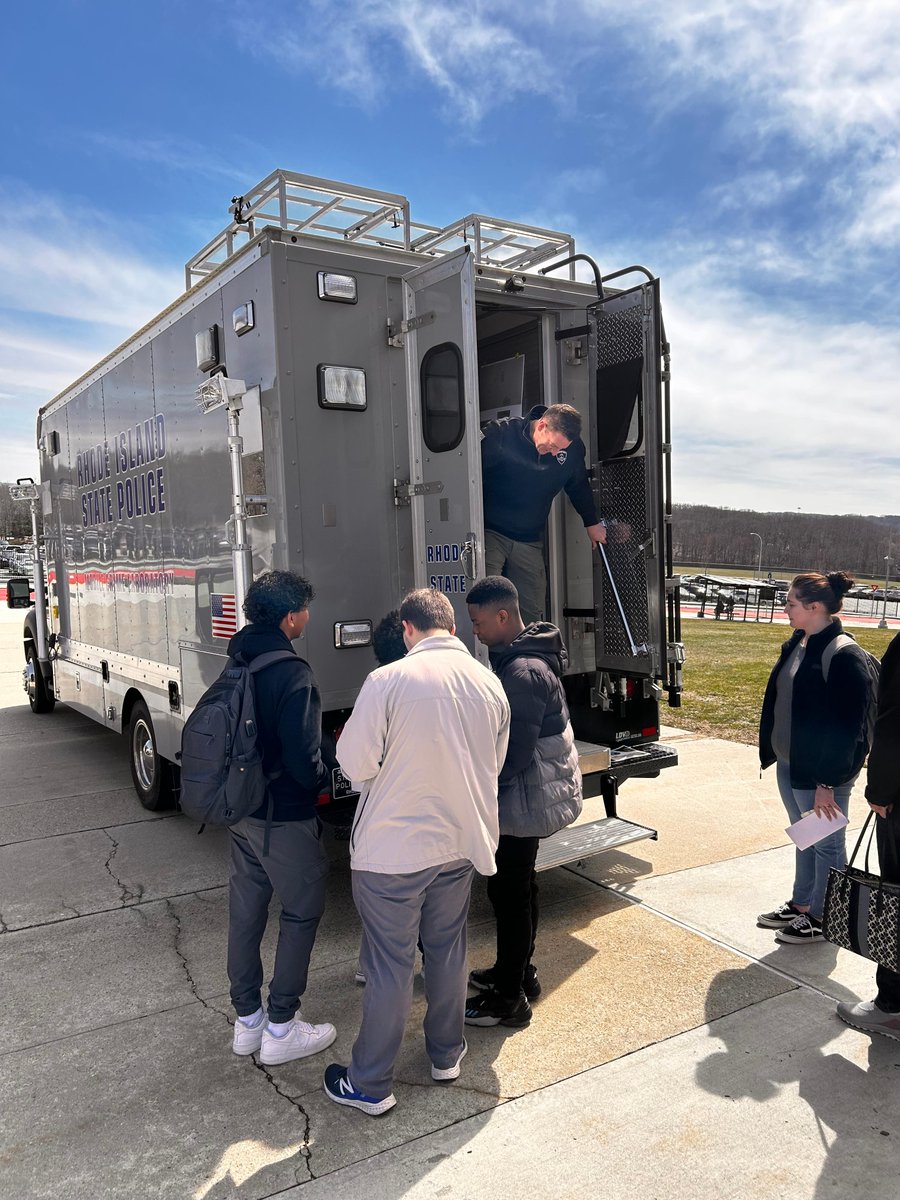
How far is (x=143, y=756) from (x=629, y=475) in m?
3.89

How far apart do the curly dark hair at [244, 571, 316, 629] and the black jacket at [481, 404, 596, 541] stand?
6.09ft

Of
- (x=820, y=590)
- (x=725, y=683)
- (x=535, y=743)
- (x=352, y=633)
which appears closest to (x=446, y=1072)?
(x=535, y=743)

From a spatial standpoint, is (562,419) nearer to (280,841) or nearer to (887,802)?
(887,802)

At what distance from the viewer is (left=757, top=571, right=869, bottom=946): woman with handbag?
3.79 metres

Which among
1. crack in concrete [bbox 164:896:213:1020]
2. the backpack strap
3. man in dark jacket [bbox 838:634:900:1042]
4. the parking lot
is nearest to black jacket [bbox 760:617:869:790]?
man in dark jacket [bbox 838:634:900:1042]

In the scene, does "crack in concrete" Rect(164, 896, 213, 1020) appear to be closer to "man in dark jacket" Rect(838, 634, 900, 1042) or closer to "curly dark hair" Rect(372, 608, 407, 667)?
"curly dark hair" Rect(372, 608, 407, 667)

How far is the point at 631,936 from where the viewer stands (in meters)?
4.14

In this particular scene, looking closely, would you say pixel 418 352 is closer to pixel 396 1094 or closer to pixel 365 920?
pixel 365 920

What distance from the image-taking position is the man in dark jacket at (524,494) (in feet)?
15.6

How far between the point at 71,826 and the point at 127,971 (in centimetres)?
241

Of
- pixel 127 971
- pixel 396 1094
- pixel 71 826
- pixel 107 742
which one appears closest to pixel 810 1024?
pixel 396 1094

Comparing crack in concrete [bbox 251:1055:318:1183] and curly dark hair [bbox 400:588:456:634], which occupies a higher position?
curly dark hair [bbox 400:588:456:634]

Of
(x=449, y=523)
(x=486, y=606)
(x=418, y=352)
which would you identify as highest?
(x=418, y=352)

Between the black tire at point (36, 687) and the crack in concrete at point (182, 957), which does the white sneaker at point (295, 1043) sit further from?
the black tire at point (36, 687)
